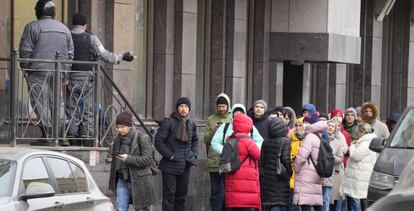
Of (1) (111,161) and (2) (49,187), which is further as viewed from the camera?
(1) (111,161)

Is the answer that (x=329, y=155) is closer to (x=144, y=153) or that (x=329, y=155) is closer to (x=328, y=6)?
(x=144, y=153)

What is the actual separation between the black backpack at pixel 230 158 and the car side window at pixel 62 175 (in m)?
3.94

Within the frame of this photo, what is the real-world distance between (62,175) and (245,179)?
4381mm

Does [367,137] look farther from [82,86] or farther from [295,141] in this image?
[82,86]

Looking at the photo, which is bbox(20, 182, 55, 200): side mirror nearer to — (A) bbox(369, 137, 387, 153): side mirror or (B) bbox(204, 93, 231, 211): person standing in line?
(A) bbox(369, 137, 387, 153): side mirror

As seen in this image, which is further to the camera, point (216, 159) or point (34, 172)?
point (216, 159)

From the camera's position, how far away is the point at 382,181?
1323cm

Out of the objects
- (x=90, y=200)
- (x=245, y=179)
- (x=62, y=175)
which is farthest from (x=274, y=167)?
(x=62, y=175)

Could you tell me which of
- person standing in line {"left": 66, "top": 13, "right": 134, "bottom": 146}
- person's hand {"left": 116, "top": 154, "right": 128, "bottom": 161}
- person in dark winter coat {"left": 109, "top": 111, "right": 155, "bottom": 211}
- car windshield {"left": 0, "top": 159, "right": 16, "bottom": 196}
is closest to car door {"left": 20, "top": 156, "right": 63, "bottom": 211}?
car windshield {"left": 0, "top": 159, "right": 16, "bottom": 196}

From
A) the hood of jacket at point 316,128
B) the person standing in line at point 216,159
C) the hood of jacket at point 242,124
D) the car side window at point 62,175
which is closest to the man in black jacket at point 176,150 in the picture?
the person standing in line at point 216,159

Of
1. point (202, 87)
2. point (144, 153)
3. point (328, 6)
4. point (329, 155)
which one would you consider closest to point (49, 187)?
point (144, 153)

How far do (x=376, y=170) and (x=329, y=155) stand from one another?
1530mm

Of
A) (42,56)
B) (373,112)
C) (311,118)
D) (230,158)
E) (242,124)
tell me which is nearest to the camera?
(42,56)

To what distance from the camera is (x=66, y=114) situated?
14.4 metres
